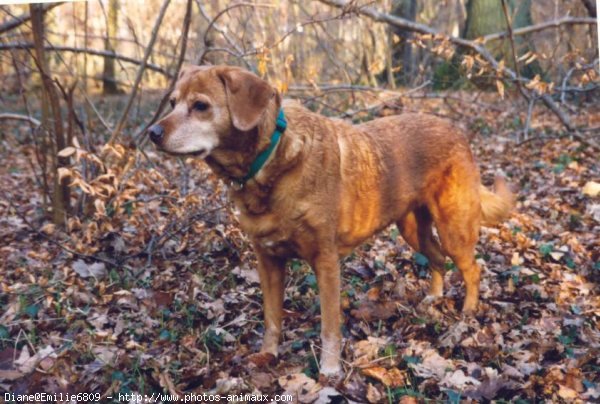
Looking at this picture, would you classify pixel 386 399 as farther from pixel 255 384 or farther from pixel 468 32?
pixel 468 32

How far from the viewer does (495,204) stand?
4395 mm

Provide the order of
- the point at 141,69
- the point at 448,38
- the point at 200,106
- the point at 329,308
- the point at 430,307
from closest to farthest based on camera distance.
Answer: the point at 200,106 → the point at 329,308 → the point at 430,307 → the point at 141,69 → the point at 448,38

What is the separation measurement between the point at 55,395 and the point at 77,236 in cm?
215

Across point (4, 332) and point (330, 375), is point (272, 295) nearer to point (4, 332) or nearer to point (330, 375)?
point (330, 375)

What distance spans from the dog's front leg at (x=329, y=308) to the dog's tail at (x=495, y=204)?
5.30 ft

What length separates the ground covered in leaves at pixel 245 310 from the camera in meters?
3.11

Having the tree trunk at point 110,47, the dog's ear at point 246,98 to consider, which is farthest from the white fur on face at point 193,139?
the tree trunk at point 110,47

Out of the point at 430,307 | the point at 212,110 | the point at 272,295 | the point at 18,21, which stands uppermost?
the point at 18,21

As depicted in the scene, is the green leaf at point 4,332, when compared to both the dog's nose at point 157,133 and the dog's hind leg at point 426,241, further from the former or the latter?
the dog's hind leg at point 426,241

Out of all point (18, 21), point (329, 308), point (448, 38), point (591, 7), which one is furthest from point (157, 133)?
point (591, 7)

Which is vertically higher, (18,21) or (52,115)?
(18,21)

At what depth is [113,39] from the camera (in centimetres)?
569

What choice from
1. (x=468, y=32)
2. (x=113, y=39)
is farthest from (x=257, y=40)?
(x=468, y=32)

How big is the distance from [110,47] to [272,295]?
3.48m
